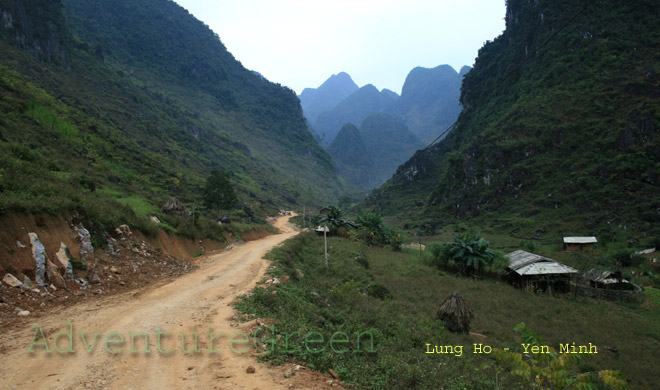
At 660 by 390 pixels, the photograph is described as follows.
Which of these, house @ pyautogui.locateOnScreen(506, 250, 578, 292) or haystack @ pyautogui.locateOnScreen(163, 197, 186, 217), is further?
house @ pyautogui.locateOnScreen(506, 250, 578, 292)

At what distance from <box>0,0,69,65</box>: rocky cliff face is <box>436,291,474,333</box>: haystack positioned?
3212 inches

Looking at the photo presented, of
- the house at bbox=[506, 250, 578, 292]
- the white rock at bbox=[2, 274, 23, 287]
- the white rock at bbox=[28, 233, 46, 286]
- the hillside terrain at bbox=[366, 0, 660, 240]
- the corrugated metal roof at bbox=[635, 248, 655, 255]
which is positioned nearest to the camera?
the white rock at bbox=[2, 274, 23, 287]

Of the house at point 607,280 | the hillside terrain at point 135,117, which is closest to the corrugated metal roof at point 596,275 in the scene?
the house at point 607,280

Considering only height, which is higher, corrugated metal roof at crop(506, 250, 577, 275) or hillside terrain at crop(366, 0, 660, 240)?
hillside terrain at crop(366, 0, 660, 240)

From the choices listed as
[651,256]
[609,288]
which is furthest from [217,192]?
[651,256]

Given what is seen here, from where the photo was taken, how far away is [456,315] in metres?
13.6

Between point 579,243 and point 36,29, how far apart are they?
328 ft

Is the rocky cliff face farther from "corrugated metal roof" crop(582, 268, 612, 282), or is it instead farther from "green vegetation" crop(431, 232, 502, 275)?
"corrugated metal roof" crop(582, 268, 612, 282)

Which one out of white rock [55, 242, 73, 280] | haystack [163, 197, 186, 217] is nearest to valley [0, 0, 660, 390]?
white rock [55, 242, 73, 280]

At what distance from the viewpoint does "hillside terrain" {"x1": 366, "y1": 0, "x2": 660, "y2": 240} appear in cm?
4719

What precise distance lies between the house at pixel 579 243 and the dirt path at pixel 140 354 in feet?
151

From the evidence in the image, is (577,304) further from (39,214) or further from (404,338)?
(39,214)

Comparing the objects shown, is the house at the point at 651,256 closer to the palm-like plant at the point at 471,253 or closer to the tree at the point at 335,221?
the palm-like plant at the point at 471,253

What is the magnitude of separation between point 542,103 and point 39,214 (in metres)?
85.4
